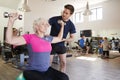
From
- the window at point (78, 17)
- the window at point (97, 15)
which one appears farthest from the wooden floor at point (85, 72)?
the window at point (78, 17)

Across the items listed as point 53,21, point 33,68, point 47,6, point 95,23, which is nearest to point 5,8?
point 47,6

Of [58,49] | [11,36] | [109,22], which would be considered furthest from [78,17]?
[11,36]

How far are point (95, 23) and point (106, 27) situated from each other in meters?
1.09

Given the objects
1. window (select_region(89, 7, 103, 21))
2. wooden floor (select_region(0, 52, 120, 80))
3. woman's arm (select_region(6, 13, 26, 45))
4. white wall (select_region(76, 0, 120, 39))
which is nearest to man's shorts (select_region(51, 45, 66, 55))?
woman's arm (select_region(6, 13, 26, 45))

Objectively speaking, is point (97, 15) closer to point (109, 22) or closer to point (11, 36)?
point (109, 22)

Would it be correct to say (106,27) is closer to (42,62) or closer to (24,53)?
(24,53)

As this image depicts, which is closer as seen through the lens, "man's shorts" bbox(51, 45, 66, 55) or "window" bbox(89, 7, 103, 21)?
"man's shorts" bbox(51, 45, 66, 55)

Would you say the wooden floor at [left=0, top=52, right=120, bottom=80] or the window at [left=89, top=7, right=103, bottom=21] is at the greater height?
the window at [left=89, top=7, right=103, bottom=21]

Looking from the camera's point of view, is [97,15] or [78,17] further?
[78,17]

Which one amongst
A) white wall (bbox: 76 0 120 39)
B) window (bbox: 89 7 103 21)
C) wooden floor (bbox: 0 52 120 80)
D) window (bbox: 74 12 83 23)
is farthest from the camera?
window (bbox: 74 12 83 23)

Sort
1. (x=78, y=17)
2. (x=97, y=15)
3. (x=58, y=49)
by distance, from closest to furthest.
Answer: (x=58, y=49) → (x=97, y=15) → (x=78, y=17)

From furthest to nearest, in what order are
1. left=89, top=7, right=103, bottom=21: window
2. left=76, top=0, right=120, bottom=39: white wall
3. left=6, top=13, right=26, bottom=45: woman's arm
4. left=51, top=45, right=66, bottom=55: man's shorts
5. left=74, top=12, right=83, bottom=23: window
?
left=74, top=12, right=83, bottom=23: window, left=89, top=7, right=103, bottom=21: window, left=76, top=0, right=120, bottom=39: white wall, left=51, top=45, right=66, bottom=55: man's shorts, left=6, top=13, right=26, bottom=45: woman's arm

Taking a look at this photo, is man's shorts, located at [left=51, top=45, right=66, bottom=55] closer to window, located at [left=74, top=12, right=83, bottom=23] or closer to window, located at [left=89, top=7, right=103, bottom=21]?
window, located at [left=89, top=7, right=103, bottom=21]

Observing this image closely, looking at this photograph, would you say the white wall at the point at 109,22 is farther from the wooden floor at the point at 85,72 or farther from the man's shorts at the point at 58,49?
the man's shorts at the point at 58,49
